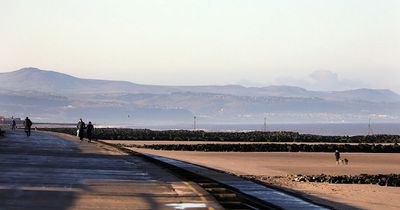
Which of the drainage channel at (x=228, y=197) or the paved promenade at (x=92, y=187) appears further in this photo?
the drainage channel at (x=228, y=197)

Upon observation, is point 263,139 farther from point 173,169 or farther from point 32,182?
point 32,182

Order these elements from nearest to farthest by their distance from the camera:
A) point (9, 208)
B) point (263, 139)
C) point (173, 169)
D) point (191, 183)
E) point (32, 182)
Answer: point (9, 208), point (32, 182), point (191, 183), point (173, 169), point (263, 139)

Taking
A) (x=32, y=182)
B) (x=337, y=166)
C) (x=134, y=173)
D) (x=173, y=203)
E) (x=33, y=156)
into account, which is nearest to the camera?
(x=173, y=203)

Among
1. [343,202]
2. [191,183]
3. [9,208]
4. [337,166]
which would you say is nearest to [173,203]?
[9,208]

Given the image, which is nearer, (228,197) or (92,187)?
(228,197)

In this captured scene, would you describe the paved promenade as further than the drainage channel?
No

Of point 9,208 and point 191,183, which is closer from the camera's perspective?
point 9,208

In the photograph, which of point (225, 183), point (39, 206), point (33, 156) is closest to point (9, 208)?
point (39, 206)
